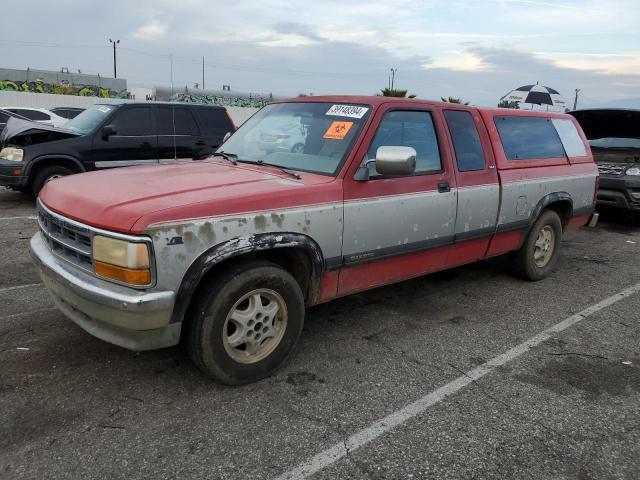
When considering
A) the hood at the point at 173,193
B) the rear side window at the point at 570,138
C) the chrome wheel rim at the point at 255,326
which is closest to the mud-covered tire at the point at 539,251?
the rear side window at the point at 570,138

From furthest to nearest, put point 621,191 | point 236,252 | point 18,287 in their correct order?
point 621,191 → point 18,287 → point 236,252

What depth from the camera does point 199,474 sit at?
2445 mm

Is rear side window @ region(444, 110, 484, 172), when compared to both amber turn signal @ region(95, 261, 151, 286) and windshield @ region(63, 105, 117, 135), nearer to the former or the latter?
amber turn signal @ region(95, 261, 151, 286)

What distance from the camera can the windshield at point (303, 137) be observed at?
3725mm

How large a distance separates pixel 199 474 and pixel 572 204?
5009 mm

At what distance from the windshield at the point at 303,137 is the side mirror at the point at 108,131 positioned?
181 inches

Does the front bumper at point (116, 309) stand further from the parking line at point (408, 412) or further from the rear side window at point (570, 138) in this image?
the rear side window at point (570, 138)

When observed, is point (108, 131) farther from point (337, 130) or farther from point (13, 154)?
point (337, 130)

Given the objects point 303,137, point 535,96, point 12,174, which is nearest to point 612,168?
point 535,96

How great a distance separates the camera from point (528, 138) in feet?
17.6

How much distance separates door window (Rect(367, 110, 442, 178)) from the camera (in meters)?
3.88

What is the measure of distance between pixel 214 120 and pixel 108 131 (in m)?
1.84

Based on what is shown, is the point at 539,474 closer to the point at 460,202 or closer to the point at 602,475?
the point at 602,475

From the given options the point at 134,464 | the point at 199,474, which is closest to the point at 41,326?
the point at 134,464
